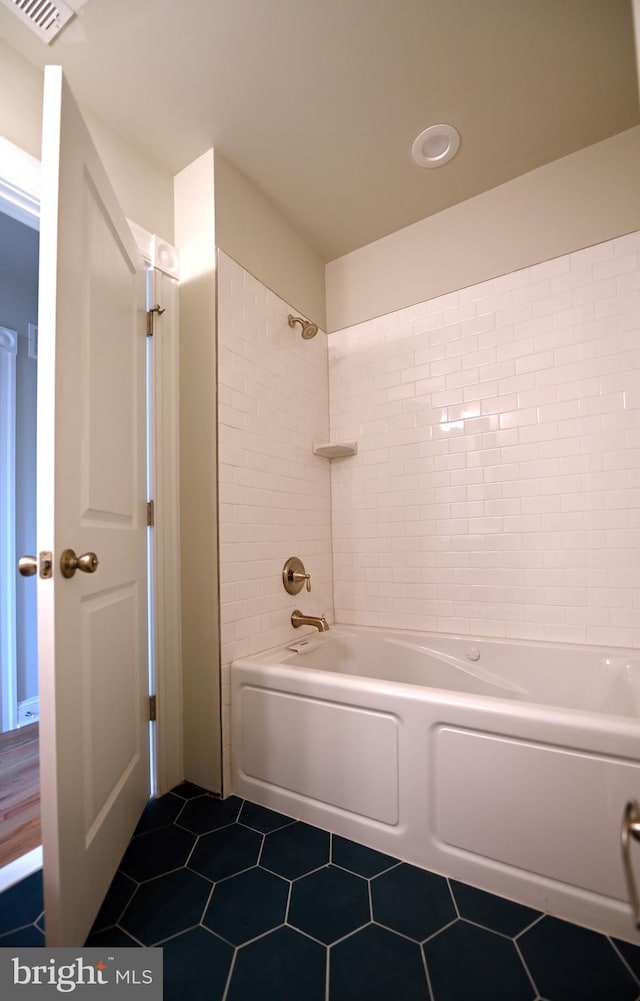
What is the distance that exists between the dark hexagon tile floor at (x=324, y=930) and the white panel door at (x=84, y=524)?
18 cm

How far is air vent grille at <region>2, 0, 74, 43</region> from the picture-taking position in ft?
4.11

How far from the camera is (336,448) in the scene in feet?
7.59

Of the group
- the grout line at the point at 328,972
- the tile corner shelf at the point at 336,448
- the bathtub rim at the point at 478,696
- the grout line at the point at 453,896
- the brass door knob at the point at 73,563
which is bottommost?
the grout line at the point at 453,896

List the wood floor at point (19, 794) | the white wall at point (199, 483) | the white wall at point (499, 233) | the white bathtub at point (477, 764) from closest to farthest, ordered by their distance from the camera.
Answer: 1. the white bathtub at point (477, 764)
2. the wood floor at point (19, 794)
3. the white wall at point (199, 483)
4. the white wall at point (499, 233)

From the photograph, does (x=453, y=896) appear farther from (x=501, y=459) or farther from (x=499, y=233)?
(x=499, y=233)

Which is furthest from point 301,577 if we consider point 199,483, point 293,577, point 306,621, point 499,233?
point 499,233

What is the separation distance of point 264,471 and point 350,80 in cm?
147

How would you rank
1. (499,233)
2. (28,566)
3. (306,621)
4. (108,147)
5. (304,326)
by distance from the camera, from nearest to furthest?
(28,566) → (108,147) → (306,621) → (499,233) → (304,326)

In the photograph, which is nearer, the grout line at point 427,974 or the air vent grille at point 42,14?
the grout line at point 427,974

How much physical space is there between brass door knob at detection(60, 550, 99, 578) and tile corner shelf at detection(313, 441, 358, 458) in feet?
4.82

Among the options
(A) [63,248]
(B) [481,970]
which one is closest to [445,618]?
(B) [481,970]

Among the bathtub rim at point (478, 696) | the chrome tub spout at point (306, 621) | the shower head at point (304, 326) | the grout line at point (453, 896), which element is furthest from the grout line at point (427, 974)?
the shower head at point (304, 326)

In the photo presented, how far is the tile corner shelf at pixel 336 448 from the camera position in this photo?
229 cm

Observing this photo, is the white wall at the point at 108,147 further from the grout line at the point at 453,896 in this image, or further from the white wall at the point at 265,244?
the grout line at the point at 453,896
